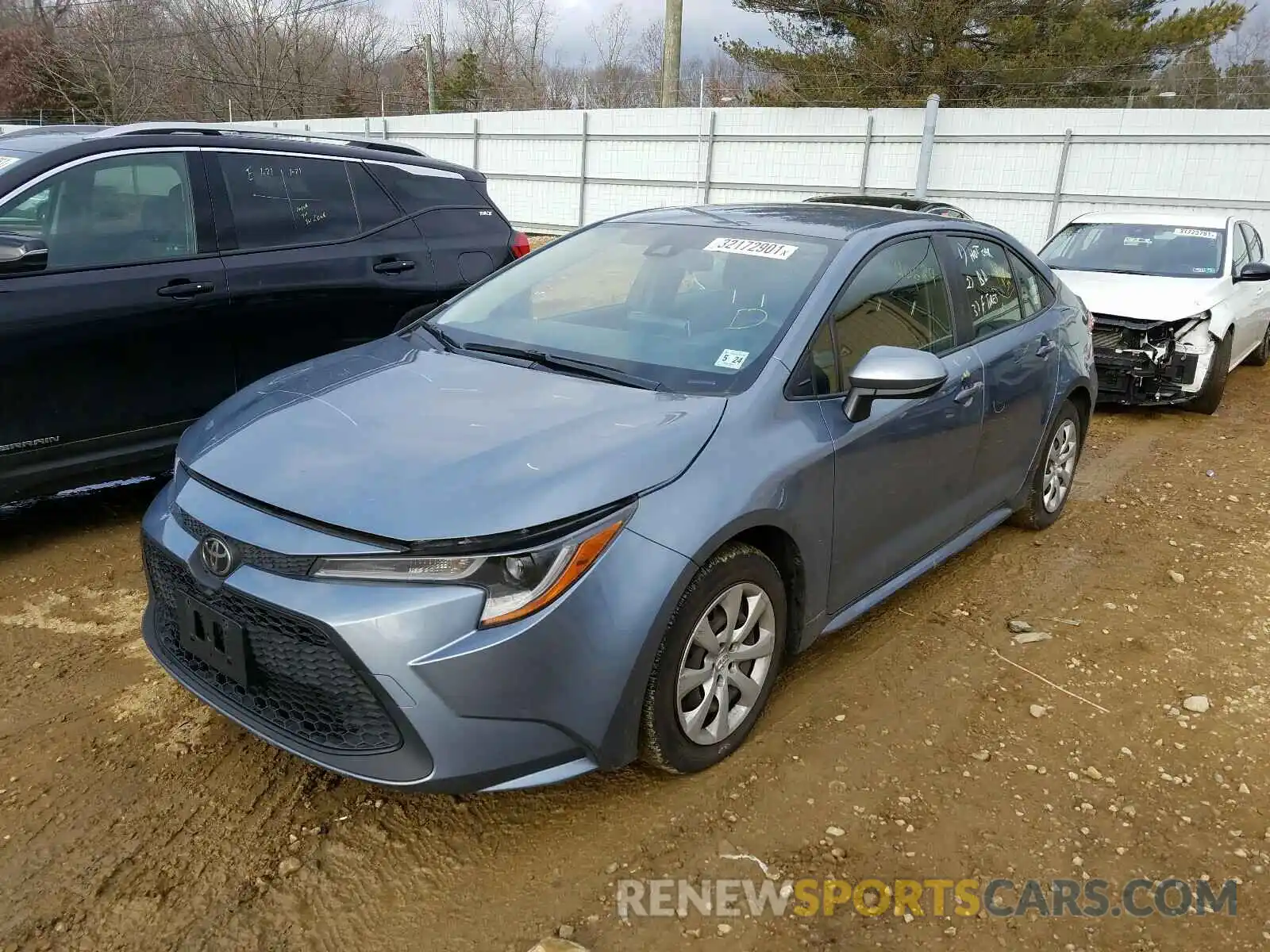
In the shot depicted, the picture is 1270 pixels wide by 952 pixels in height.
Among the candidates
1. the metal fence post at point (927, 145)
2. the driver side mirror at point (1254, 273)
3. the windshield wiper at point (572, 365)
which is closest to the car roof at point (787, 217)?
A: the windshield wiper at point (572, 365)

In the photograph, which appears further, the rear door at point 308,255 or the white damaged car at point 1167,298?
the white damaged car at point 1167,298

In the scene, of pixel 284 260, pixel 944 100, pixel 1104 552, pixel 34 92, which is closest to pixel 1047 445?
pixel 1104 552

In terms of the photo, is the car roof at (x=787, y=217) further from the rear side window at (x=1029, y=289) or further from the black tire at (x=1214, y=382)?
the black tire at (x=1214, y=382)

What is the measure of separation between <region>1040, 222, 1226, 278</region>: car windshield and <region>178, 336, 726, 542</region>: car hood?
6767 millimetres

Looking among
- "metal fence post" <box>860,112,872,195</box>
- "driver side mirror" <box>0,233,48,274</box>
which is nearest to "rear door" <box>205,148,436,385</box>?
"driver side mirror" <box>0,233,48,274</box>

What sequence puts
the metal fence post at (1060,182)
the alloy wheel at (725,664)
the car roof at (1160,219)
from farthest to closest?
the metal fence post at (1060,182) → the car roof at (1160,219) → the alloy wheel at (725,664)

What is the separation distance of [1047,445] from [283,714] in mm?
3765

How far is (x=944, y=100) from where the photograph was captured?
1978 centimetres

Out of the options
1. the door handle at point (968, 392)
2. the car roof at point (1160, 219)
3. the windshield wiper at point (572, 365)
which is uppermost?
the car roof at point (1160, 219)

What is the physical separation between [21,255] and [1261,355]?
35.7 ft

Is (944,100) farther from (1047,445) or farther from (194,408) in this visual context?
(194,408)

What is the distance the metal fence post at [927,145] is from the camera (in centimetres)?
1498

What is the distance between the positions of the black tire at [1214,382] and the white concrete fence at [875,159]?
705 cm

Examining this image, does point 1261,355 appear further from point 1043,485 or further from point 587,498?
point 587,498
